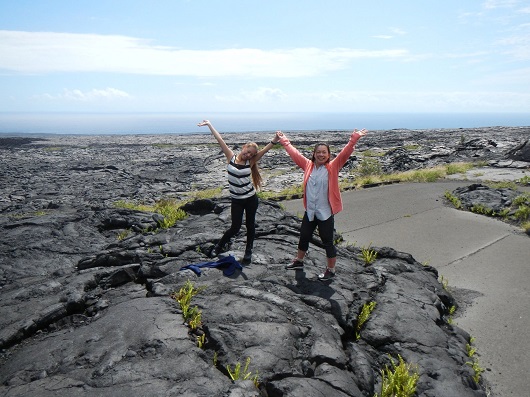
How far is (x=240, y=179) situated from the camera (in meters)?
6.72

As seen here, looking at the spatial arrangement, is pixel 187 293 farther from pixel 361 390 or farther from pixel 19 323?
pixel 361 390

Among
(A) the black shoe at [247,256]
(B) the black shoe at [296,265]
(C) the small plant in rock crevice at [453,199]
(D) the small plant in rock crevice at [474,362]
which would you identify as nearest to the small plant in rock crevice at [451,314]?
(D) the small plant in rock crevice at [474,362]

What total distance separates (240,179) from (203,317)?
257 centimetres

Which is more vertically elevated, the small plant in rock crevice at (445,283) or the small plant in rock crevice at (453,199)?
the small plant in rock crevice at (453,199)

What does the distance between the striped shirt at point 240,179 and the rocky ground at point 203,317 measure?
1.36 metres

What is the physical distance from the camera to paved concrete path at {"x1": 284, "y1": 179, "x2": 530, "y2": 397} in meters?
6.02

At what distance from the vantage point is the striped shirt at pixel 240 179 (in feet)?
22.0

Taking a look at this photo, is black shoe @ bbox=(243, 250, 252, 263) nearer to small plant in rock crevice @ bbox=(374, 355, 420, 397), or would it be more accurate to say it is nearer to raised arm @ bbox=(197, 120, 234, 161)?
raised arm @ bbox=(197, 120, 234, 161)

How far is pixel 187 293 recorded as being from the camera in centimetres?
554

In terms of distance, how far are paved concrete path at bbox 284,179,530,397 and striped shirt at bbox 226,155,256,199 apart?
4.52 metres

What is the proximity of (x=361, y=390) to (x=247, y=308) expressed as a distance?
1.78 metres

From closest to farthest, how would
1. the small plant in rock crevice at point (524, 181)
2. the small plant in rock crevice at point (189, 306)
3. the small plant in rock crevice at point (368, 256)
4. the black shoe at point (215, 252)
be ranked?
the small plant in rock crevice at point (189, 306), the black shoe at point (215, 252), the small plant in rock crevice at point (368, 256), the small plant in rock crevice at point (524, 181)

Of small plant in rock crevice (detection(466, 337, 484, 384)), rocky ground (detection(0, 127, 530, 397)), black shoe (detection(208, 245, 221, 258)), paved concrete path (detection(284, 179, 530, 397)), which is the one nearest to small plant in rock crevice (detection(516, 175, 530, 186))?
paved concrete path (detection(284, 179, 530, 397))

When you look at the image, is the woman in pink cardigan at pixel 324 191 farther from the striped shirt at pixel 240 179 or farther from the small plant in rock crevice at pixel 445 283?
the small plant in rock crevice at pixel 445 283
